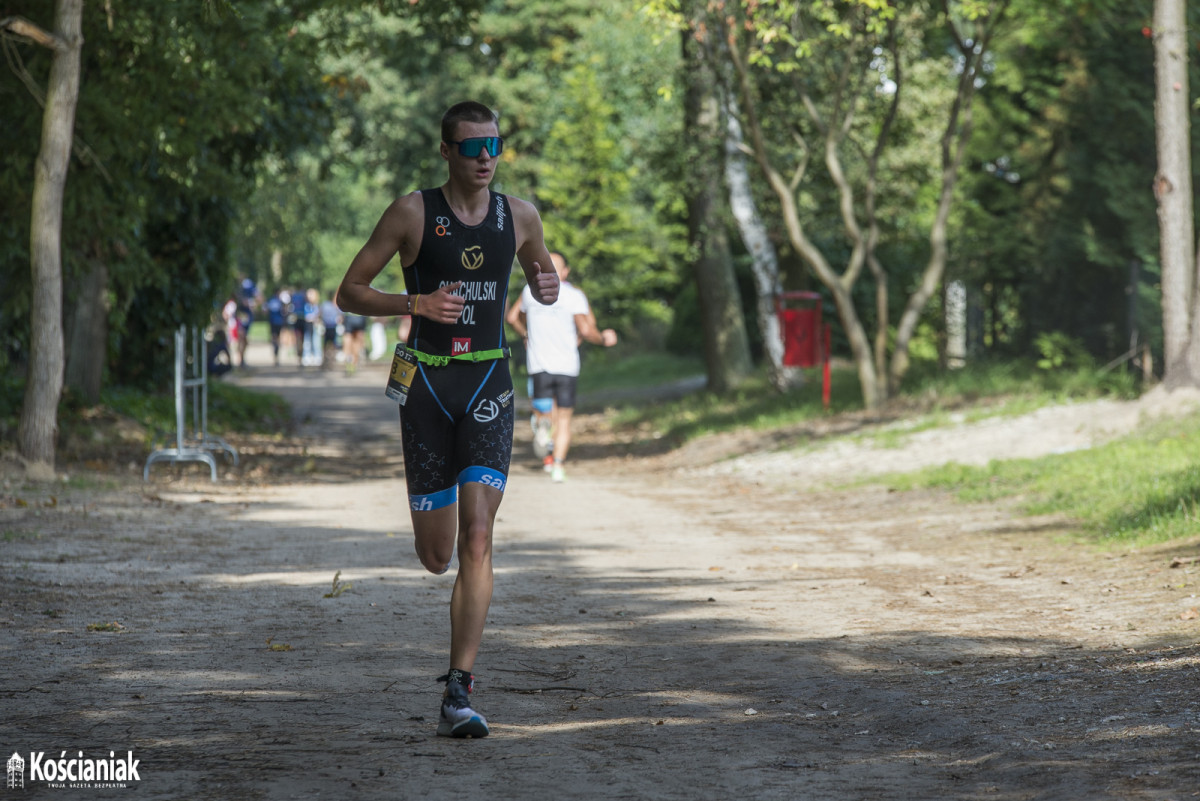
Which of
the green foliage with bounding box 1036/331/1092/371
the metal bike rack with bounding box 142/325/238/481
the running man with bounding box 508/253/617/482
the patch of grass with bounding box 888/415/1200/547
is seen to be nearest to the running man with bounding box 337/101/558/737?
the patch of grass with bounding box 888/415/1200/547

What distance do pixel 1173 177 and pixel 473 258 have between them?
10689mm

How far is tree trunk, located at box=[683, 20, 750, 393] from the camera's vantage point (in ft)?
74.2

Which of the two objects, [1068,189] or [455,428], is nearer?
[455,428]

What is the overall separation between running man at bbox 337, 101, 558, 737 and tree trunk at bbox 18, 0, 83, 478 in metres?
8.40

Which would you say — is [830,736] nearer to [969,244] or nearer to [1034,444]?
[1034,444]

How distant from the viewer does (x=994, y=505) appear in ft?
38.1

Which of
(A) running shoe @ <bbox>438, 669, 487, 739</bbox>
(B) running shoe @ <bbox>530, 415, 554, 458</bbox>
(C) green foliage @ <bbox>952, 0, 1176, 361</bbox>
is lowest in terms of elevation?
(A) running shoe @ <bbox>438, 669, 487, 739</bbox>

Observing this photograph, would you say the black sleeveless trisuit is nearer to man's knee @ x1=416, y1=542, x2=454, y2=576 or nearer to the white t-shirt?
man's knee @ x1=416, y1=542, x2=454, y2=576

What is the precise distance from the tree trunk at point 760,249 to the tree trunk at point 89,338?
9.53 m

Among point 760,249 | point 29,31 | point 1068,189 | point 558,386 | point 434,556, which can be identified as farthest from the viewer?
point 760,249

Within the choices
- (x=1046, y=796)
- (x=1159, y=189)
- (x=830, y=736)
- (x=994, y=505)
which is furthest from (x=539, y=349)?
(x=1046, y=796)

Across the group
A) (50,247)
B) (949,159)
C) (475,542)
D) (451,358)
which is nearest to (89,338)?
(50,247)

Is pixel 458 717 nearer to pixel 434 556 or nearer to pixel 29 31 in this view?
pixel 434 556

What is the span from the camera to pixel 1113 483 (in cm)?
1092
